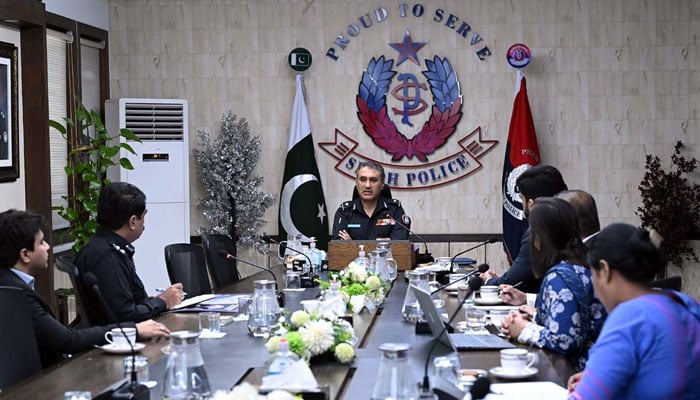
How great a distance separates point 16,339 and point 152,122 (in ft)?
17.1

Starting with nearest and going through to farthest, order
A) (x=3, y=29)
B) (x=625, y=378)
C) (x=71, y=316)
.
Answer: (x=625, y=378)
(x=3, y=29)
(x=71, y=316)

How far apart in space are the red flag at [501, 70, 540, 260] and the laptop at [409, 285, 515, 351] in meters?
4.83

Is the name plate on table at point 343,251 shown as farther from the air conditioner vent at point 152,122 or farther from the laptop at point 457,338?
the air conditioner vent at point 152,122

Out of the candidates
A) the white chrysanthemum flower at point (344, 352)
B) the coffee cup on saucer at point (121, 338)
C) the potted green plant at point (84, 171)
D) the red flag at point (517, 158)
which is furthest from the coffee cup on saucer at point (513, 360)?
the red flag at point (517, 158)

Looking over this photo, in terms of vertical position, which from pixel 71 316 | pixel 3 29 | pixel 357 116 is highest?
pixel 3 29

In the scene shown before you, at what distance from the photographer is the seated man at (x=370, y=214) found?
6.84 m

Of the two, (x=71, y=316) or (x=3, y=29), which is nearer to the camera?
(x=3, y=29)

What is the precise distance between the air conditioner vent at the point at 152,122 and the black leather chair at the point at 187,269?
112 inches

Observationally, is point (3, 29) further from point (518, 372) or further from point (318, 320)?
point (518, 372)

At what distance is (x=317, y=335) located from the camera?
3043mm

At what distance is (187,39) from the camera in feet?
29.2

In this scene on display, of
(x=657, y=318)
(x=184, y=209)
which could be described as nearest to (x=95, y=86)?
(x=184, y=209)

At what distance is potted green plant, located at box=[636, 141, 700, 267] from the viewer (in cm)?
821

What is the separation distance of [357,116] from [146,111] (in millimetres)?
1814
